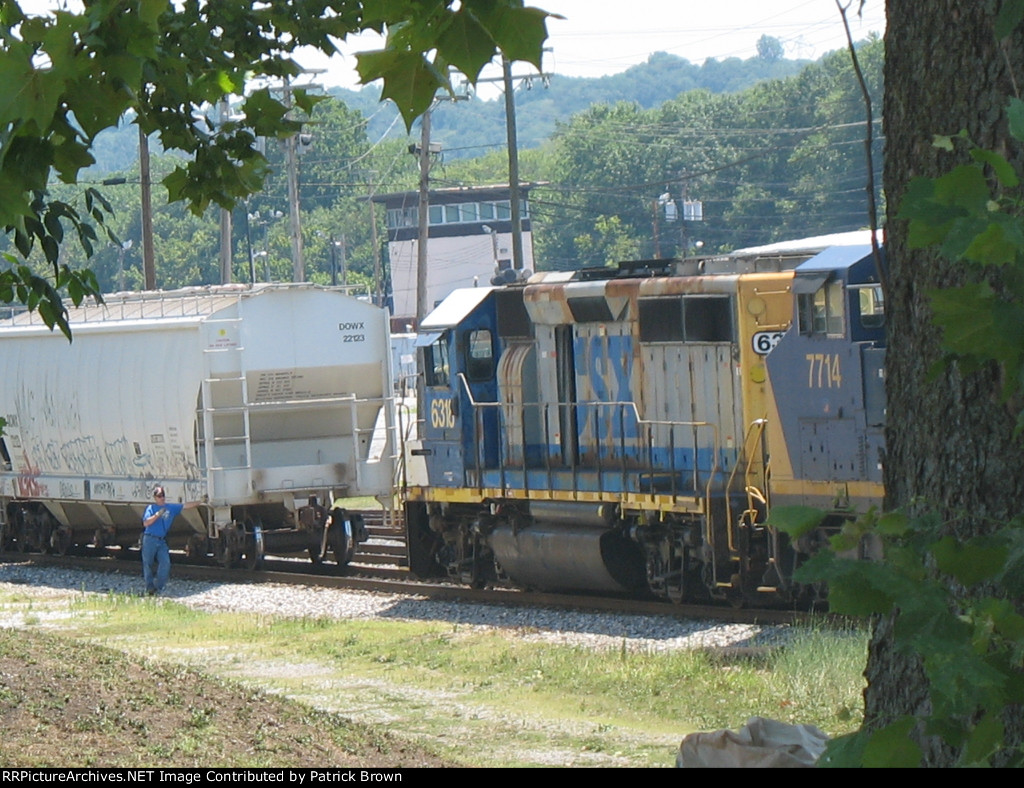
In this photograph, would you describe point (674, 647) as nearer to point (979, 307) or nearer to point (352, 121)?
point (979, 307)

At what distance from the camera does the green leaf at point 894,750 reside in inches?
93.7

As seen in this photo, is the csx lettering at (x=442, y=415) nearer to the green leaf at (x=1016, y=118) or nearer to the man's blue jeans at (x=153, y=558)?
the man's blue jeans at (x=153, y=558)

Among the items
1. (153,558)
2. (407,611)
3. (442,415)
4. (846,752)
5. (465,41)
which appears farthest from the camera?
(153,558)

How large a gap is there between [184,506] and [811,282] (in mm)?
10633

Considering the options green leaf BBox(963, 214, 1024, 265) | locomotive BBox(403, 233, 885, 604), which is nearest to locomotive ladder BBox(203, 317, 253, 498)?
locomotive BBox(403, 233, 885, 604)

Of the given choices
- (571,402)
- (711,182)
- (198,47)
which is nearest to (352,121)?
(711,182)

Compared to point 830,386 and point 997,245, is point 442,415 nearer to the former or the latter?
point 830,386

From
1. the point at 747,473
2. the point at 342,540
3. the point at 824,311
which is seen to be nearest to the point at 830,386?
the point at 824,311

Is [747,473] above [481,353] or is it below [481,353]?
below

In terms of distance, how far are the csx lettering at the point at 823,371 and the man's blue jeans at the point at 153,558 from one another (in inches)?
388

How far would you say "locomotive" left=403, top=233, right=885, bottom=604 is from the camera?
1355 centimetres

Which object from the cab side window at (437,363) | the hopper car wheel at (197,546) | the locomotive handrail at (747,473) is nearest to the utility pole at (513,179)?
the hopper car wheel at (197,546)

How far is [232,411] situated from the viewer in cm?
2008

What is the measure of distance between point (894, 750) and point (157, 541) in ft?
58.0
